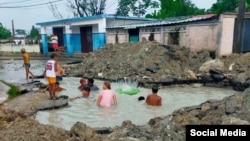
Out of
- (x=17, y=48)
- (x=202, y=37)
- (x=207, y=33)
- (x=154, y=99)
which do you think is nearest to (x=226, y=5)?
(x=202, y=37)

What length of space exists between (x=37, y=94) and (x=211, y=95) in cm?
733

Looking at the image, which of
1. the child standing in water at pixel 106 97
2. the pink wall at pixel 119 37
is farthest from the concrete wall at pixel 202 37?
the child standing in water at pixel 106 97

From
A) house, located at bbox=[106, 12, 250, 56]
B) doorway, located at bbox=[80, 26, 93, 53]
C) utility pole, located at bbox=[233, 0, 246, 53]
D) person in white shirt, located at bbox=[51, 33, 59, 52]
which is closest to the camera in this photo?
utility pole, located at bbox=[233, 0, 246, 53]

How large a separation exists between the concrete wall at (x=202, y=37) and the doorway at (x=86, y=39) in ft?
46.1

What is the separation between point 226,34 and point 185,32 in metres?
3.14

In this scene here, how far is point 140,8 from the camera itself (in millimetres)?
49031

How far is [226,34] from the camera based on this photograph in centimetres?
1794

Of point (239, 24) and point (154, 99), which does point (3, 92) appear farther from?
point (239, 24)

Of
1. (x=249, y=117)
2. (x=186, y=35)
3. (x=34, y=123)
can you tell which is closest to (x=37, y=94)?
(x=34, y=123)

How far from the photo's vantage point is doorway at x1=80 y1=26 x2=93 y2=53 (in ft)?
103

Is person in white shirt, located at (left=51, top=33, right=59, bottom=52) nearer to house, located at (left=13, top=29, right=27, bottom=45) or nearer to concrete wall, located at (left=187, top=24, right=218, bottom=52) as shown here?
house, located at (left=13, top=29, right=27, bottom=45)

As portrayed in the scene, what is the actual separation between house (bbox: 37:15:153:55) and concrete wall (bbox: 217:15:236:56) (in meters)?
13.3

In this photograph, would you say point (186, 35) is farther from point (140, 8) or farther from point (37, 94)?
point (140, 8)

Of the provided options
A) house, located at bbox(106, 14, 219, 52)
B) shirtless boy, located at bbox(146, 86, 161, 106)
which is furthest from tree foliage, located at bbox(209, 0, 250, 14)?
shirtless boy, located at bbox(146, 86, 161, 106)
